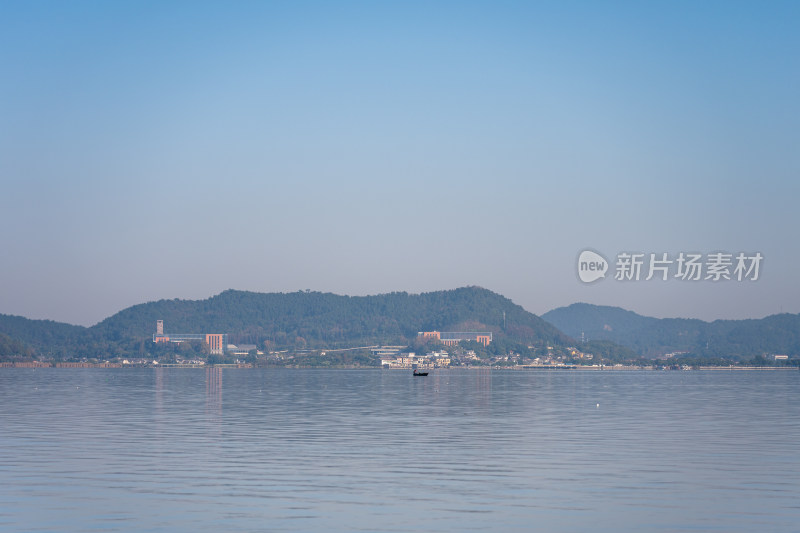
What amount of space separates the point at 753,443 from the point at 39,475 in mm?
35736

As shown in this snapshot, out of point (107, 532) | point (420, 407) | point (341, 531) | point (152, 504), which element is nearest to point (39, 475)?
point (152, 504)

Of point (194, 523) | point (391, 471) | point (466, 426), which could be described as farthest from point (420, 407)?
point (194, 523)

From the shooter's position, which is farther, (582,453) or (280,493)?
(582,453)

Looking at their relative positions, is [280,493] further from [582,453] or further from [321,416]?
[321,416]

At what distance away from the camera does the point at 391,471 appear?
39.1 meters

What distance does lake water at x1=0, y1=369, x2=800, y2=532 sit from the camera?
93.4 ft

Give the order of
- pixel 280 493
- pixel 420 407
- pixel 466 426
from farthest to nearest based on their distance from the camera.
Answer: pixel 420 407, pixel 466 426, pixel 280 493

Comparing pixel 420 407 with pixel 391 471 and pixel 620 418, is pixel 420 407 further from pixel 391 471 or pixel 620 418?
pixel 391 471

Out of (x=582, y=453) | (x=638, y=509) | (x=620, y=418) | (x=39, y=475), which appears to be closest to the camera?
(x=638, y=509)

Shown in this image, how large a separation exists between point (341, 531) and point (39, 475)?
639 inches

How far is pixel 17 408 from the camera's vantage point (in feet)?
264

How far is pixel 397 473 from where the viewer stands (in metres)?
38.4

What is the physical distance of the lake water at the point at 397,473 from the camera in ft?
93.4

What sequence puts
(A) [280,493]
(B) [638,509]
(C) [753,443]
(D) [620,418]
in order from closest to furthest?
(B) [638,509] → (A) [280,493] → (C) [753,443] → (D) [620,418]
